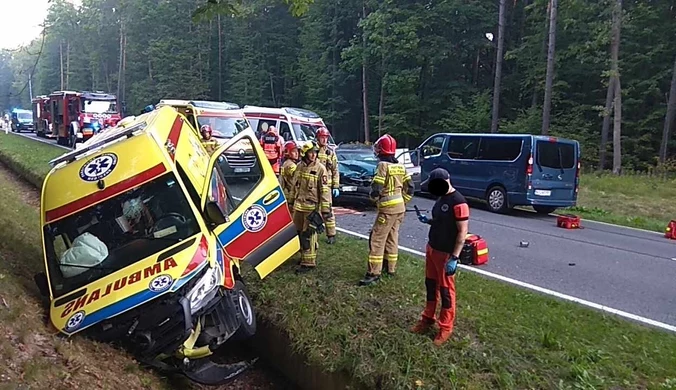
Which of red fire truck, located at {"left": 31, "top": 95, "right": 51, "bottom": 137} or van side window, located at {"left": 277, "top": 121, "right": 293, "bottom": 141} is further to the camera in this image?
red fire truck, located at {"left": 31, "top": 95, "right": 51, "bottom": 137}

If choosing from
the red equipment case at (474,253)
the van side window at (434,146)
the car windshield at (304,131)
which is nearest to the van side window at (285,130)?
the car windshield at (304,131)

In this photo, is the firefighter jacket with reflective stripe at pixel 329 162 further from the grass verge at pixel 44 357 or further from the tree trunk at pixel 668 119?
the tree trunk at pixel 668 119

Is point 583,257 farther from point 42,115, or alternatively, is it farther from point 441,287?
point 42,115

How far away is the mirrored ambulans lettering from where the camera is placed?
14.8 feet

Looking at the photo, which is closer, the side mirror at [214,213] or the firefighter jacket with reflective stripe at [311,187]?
the side mirror at [214,213]

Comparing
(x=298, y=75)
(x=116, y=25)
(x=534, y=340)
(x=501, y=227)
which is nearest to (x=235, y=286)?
(x=534, y=340)

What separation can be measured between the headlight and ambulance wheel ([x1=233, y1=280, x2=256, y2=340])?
0.49 meters

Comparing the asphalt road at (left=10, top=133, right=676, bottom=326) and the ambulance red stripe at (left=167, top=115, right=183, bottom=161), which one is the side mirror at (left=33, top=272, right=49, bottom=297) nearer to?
the ambulance red stripe at (left=167, top=115, right=183, bottom=161)

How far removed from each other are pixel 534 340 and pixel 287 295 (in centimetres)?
268

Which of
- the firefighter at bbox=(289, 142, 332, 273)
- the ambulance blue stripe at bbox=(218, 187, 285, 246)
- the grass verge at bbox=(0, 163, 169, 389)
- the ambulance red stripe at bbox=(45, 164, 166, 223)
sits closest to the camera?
the grass verge at bbox=(0, 163, 169, 389)

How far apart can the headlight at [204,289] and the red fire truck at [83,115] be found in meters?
24.2

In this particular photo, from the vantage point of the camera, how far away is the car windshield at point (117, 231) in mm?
4809

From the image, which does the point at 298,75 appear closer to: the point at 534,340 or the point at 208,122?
the point at 208,122

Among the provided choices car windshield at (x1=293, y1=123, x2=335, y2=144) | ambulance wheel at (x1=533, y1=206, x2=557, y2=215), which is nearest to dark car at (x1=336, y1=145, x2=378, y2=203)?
car windshield at (x1=293, y1=123, x2=335, y2=144)
